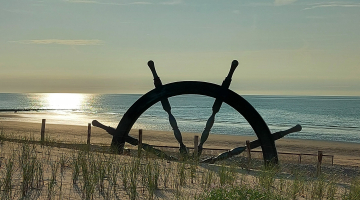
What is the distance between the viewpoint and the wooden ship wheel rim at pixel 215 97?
936 cm

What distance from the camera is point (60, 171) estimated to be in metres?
7.76

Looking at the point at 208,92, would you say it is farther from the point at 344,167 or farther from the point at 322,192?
the point at 344,167

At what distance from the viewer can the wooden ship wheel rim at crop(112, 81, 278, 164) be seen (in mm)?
9359

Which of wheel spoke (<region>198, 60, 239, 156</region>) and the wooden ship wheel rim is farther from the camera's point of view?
wheel spoke (<region>198, 60, 239, 156</region>)

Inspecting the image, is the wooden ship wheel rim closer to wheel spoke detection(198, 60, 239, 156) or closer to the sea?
wheel spoke detection(198, 60, 239, 156)

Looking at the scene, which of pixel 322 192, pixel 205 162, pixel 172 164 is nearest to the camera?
pixel 322 192

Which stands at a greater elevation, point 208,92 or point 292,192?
point 208,92

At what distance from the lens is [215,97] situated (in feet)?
31.5

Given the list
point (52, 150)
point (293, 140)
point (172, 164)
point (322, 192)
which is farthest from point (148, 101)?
point (293, 140)

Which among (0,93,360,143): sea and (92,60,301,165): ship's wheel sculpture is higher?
(0,93,360,143): sea

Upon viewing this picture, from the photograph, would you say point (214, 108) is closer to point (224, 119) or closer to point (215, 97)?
point (215, 97)

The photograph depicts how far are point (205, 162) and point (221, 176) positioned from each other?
2.15 meters

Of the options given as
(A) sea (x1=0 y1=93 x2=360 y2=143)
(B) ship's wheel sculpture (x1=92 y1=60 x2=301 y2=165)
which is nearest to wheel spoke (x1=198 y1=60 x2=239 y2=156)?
(B) ship's wheel sculpture (x1=92 y1=60 x2=301 y2=165)

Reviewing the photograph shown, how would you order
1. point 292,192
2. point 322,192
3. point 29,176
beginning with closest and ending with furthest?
point 29,176
point 292,192
point 322,192
